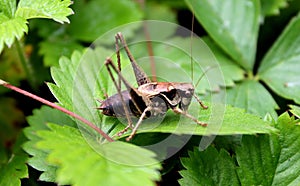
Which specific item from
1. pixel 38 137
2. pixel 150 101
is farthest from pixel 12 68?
pixel 150 101

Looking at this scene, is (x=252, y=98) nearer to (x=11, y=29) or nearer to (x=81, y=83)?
(x=81, y=83)

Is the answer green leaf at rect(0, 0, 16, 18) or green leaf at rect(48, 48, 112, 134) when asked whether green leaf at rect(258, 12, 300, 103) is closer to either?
green leaf at rect(48, 48, 112, 134)

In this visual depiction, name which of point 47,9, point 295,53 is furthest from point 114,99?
point 295,53

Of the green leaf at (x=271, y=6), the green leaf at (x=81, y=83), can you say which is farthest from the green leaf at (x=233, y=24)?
the green leaf at (x=81, y=83)

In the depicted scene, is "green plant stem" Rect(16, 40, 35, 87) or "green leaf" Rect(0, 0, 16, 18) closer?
"green leaf" Rect(0, 0, 16, 18)

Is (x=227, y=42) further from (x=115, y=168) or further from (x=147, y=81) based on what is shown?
(x=115, y=168)

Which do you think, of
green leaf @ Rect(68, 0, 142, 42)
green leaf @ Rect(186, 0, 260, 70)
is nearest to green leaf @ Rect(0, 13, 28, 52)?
green leaf @ Rect(68, 0, 142, 42)
